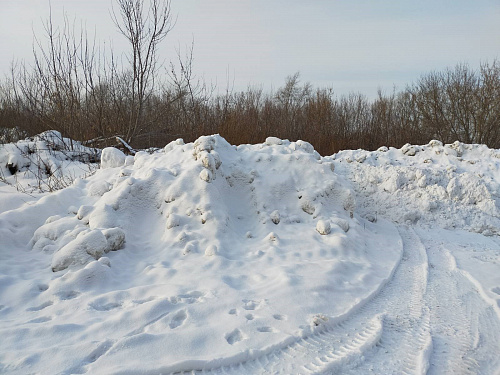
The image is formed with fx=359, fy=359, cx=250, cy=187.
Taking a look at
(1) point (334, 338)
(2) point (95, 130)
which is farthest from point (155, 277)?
(2) point (95, 130)

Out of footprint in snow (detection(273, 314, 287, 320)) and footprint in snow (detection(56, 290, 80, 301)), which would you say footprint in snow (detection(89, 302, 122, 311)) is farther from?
footprint in snow (detection(273, 314, 287, 320))

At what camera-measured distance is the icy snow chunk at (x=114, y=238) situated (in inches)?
145

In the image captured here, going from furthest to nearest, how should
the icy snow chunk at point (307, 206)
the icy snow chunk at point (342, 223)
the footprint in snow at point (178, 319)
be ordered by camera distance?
the icy snow chunk at point (307, 206) < the icy snow chunk at point (342, 223) < the footprint in snow at point (178, 319)

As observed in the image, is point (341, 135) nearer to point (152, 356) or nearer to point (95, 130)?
point (95, 130)

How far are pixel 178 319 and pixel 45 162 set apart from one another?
19.4ft

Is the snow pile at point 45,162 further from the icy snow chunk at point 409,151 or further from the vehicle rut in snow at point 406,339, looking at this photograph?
the icy snow chunk at point 409,151

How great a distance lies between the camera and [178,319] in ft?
8.45

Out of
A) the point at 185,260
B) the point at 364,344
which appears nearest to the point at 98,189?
the point at 185,260

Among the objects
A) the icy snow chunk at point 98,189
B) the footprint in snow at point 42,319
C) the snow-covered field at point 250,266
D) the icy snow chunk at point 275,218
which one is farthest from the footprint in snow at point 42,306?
the icy snow chunk at point 275,218

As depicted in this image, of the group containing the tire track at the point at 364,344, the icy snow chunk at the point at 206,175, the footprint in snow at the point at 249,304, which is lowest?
the tire track at the point at 364,344

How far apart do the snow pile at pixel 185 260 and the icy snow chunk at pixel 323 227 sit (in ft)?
0.05

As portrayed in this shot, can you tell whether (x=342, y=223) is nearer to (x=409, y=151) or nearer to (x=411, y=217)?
(x=411, y=217)

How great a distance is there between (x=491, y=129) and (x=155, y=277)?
13818mm

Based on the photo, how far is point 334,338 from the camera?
8.22ft
